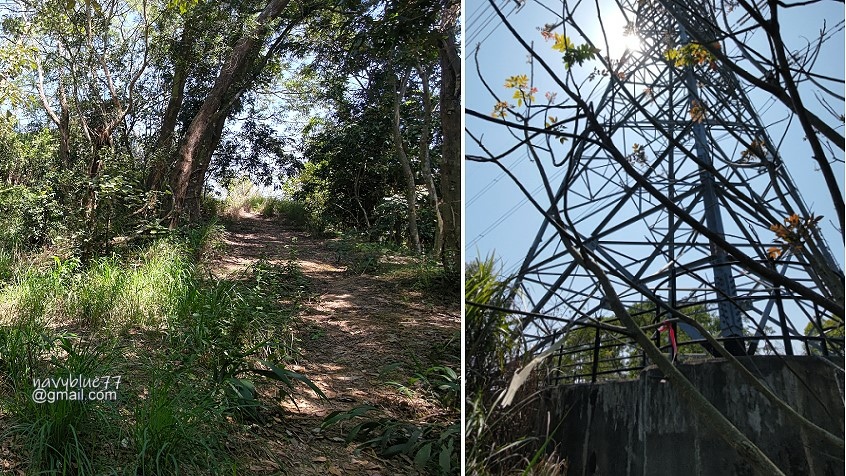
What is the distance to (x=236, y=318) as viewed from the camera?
2689mm

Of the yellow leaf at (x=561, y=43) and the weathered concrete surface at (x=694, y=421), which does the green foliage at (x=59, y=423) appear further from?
the yellow leaf at (x=561, y=43)

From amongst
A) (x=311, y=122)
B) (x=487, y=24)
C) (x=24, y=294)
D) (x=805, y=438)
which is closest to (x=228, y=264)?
(x=24, y=294)

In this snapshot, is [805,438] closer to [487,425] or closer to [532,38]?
[487,425]

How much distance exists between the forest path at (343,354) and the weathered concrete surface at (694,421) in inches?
51.1

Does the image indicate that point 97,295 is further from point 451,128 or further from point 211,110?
point 211,110

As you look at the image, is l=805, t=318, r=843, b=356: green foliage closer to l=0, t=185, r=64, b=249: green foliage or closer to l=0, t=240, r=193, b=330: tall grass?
l=0, t=240, r=193, b=330: tall grass

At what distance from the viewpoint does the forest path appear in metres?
2.01

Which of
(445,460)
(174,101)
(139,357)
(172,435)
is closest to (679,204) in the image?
(445,460)

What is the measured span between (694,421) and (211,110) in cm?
474

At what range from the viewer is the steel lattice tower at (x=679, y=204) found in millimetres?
733

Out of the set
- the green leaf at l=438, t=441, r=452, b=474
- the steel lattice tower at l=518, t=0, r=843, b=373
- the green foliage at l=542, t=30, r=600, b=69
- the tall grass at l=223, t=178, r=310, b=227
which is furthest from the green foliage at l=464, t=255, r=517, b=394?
the tall grass at l=223, t=178, r=310, b=227

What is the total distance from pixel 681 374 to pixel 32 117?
4.93 m

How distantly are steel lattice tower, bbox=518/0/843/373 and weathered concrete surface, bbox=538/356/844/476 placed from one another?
4 cm

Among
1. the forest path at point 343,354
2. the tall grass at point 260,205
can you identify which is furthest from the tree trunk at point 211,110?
the tall grass at point 260,205
